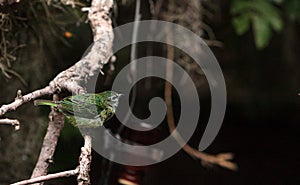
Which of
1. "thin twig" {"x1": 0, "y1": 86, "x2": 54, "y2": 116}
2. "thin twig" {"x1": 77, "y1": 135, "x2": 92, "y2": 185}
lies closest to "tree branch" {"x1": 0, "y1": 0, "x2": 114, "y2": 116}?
"thin twig" {"x1": 0, "y1": 86, "x2": 54, "y2": 116}

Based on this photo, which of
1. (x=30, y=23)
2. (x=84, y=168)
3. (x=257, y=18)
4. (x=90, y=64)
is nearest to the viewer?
(x=84, y=168)

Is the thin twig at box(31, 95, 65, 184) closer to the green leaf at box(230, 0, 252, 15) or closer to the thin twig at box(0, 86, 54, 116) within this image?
the thin twig at box(0, 86, 54, 116)

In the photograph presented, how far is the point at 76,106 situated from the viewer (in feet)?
2.23

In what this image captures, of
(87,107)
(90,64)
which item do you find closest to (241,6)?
(90,64)

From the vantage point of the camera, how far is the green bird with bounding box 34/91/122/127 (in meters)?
0.68

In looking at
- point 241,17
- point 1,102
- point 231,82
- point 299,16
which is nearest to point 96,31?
point 1,102

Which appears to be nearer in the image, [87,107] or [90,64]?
[87,107]

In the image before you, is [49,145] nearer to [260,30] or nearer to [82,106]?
[82,106]

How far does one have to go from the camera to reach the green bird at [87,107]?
0.68 m

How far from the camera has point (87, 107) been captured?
2.26ft

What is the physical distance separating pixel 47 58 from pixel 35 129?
0.17m

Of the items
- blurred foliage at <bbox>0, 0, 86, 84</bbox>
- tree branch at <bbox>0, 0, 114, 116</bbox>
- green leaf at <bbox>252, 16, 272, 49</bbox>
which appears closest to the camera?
tree branch at <bbox>0, 0, 114, 116</bbox>

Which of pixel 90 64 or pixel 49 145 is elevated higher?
pixel 90 64

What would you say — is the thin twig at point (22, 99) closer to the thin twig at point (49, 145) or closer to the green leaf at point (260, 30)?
the thin twig at point (49, 145)
